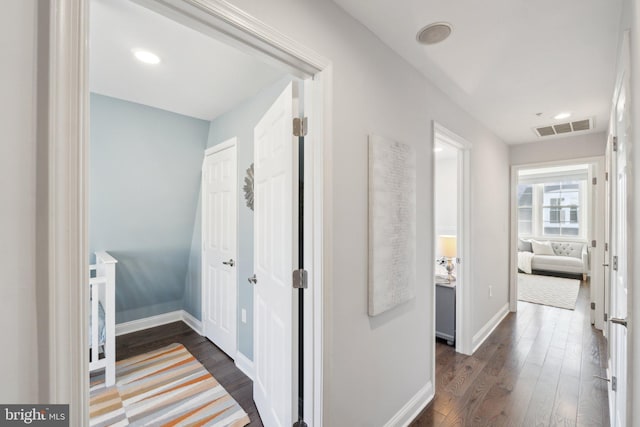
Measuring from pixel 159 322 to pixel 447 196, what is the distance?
15.5ft

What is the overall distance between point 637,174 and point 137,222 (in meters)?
3.75

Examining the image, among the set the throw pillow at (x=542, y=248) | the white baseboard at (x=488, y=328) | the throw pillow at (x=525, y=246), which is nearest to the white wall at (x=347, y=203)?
the white baseboard at (x=488, y=328)

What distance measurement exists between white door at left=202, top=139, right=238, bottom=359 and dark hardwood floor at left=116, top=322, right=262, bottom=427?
11 cm

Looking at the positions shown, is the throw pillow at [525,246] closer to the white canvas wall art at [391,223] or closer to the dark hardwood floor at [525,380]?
the dark hardwood floor at [525,380]

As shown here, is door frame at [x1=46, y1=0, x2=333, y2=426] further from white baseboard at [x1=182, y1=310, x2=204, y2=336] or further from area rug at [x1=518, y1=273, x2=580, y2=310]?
area rug at [x1=518, y1=273, x2=580, y2=310]

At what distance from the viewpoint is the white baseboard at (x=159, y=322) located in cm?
318

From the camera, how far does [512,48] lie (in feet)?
5.62

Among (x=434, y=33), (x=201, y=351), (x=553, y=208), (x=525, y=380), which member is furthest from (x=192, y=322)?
(x=553, y=208)

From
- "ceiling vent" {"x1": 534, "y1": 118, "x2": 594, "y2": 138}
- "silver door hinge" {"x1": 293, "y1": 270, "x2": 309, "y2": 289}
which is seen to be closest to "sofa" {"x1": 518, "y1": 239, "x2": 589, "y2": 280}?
"ceiling vent" {"x1": 534, "y1": 118, "x2": 594, "y2": 138}

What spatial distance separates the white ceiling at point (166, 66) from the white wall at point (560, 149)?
3.69 m

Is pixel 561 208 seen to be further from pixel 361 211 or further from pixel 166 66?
pixel 166 66

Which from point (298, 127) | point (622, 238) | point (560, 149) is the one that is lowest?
point (622, 238)

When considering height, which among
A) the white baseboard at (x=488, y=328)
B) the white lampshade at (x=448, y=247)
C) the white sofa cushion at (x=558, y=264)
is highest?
the white lampshade at (x=448, y=247)

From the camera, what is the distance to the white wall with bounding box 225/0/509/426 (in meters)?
1.32
